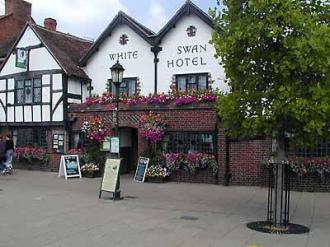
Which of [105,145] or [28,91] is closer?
[105,145]

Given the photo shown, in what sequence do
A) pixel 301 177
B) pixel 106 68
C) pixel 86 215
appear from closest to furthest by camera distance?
pixel 86 215 < pixel 301 177 < pixel 106 68

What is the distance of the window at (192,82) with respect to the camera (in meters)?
21.0

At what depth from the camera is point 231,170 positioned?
17.8 m

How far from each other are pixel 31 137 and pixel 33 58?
12.7 ft

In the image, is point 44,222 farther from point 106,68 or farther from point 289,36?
point 106,68

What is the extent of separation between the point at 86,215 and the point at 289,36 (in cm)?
595

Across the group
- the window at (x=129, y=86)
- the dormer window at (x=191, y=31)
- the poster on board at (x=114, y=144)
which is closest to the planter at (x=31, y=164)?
the window at (x=129, y=86)

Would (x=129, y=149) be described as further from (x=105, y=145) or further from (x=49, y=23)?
(x=49, y=23)

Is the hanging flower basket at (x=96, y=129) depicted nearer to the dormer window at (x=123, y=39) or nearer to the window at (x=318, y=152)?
the dormer window at (x=123, y=39)

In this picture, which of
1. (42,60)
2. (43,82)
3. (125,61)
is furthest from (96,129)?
(42,60)

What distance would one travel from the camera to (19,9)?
3231cm

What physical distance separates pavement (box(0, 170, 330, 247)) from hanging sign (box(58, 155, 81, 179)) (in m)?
2.29

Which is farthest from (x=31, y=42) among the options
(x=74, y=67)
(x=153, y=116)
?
(x=153, y=116)

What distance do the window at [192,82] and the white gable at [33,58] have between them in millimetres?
5895
